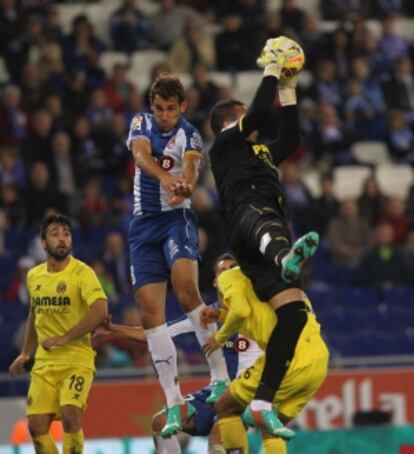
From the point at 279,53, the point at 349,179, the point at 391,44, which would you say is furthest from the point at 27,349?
the point at 391,44

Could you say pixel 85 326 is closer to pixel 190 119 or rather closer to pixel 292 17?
pixel 190 119

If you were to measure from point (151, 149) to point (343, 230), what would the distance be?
8.71 meters

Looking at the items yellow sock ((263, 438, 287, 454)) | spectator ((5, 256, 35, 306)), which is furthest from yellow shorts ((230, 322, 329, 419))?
spectator ((5, 256, 35, 306))

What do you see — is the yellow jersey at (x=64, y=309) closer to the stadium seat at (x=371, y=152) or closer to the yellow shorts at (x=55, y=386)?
the yellow shorts at (x=55, y=386)

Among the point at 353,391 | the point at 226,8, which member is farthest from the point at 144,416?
the point at 226,8

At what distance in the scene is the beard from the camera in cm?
1395

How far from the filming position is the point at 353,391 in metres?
18.5

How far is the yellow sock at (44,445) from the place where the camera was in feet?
45.0

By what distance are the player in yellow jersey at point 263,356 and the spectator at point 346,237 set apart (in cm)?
889

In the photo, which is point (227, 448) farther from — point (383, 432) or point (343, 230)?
point (343, 230)

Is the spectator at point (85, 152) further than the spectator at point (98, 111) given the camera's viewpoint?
No

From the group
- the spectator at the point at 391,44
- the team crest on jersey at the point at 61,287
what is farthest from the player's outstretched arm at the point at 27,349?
the spectator at the point at 391,44

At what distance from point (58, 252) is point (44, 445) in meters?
1.44

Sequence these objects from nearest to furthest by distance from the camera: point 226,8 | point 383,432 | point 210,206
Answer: point 383,432 < point 210,206 < point 226,8
